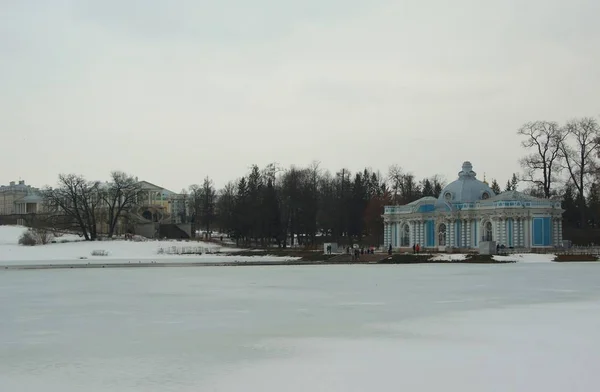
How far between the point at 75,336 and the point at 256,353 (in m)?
4.29

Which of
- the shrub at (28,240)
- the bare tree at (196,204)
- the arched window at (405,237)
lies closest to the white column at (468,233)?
the arched window at (405,237)

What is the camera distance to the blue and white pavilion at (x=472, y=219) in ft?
192

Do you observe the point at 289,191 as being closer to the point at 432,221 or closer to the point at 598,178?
the point at 432,221

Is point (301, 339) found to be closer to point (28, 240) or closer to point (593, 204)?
point (28, 240)

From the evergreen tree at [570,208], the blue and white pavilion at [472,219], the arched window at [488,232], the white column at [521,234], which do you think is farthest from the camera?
the evergreen tree at [570,208]

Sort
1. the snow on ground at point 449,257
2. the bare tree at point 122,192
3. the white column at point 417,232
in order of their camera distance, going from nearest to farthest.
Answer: the snow on ground at point 449,257
the white column at point 417,232
the bare tree at point 122,192

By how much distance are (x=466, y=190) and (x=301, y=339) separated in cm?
5260

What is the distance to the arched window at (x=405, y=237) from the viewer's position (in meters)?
67.3

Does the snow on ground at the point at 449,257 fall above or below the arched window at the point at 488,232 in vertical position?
below

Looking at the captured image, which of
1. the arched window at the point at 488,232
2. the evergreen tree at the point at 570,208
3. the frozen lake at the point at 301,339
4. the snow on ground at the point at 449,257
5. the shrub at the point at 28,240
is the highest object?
the evergreen tree at the point at 570,208

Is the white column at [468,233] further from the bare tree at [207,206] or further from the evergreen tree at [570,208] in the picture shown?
the bare tree at [207,206]

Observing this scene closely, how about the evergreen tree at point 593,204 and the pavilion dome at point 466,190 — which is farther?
the pavilion dome at point 466,190

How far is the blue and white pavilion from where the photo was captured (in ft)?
192

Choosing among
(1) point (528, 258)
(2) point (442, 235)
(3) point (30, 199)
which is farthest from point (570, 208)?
(3) point (30, 199)
